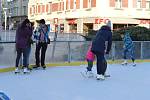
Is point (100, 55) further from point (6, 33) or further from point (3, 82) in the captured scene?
point (6, 33)

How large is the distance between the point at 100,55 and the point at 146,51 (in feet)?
29.4

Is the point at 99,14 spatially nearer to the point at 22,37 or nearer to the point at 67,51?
the point at 67,51

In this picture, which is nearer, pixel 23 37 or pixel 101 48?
pixel 101 48

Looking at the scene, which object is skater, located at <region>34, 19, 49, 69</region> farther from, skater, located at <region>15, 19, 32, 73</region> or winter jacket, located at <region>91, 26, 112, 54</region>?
winter jacket, located at <region>91, 26, 112, 54</region>

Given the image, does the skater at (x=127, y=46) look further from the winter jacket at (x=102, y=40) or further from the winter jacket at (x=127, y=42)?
the winter jacket at (x=102, y=40)

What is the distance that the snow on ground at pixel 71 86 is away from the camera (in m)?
10.0

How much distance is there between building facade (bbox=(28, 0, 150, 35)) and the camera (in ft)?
170

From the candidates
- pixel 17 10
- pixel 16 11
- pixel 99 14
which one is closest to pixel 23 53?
pixel 99 14

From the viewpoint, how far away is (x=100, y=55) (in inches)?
508

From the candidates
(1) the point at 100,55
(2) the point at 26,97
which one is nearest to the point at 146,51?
(1) the point at 100,55

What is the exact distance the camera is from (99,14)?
5147 centimetres

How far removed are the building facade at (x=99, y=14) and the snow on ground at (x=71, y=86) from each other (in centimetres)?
3473

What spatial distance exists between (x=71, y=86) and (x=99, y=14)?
4022 centimetres

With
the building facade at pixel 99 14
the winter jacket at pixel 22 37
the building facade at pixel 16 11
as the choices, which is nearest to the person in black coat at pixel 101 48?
the winter jacket at pixel 22 37
